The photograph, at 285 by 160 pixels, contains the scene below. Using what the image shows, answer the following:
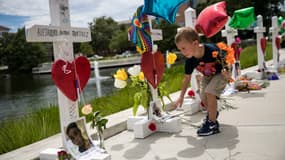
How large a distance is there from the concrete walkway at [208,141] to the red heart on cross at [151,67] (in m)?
0.65

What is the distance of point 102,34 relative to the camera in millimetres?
57719

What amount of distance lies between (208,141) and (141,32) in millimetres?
1439

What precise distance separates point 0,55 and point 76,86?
45016 mm

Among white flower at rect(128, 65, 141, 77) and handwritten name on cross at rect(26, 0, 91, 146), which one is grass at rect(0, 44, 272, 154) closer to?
handwritten name on cross at rect(26, 0, 91, 146)

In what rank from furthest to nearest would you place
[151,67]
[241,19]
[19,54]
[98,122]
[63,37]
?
[19,54]
[241,19]
[151,67]
[98,122]
[63,37]

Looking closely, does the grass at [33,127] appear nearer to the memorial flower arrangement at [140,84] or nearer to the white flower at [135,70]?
the memorial flower arrangement at [140,84]

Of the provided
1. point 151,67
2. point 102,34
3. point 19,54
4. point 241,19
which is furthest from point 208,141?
point 102,34

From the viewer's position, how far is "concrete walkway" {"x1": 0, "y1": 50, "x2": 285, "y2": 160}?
2.76 metres

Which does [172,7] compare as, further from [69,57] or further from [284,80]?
[284,80]

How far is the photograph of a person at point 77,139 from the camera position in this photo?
2.59m

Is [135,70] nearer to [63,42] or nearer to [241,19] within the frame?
[63,42]

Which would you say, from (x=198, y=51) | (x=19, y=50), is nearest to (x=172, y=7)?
(x=198, y=51)

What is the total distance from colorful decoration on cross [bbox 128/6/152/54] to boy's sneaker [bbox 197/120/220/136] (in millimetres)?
1083

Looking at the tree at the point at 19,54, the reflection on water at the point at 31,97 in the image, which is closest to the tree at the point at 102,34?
the tree at the point at 19,54
